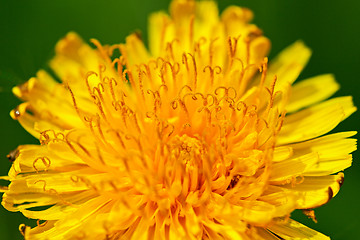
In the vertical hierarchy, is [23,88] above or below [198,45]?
above

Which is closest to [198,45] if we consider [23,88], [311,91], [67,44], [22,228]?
[311,91]

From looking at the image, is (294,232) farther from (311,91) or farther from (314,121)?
(311,91)

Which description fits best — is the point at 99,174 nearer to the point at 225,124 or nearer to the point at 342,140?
the point at 225,124

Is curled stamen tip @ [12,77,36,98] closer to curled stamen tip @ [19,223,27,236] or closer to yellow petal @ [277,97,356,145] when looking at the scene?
curled stamen tip @ [19,223,27,236]

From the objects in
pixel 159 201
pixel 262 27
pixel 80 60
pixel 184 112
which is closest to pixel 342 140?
pixel 184 112

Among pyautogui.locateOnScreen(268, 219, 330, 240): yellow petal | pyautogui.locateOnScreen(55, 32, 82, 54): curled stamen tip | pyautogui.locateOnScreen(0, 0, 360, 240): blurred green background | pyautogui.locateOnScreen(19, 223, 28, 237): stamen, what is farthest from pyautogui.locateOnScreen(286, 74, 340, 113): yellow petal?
pyautogui.locateOnScreen(19, 223, 28, 237): stamen

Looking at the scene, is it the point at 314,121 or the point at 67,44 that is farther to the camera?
the point at 67,44

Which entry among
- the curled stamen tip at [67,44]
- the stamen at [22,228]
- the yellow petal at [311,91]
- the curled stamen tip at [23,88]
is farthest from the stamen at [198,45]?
the stamen at [22,228]

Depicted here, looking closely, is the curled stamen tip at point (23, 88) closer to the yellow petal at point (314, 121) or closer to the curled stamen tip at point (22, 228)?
the curled stamen tip at point (22, 228)
